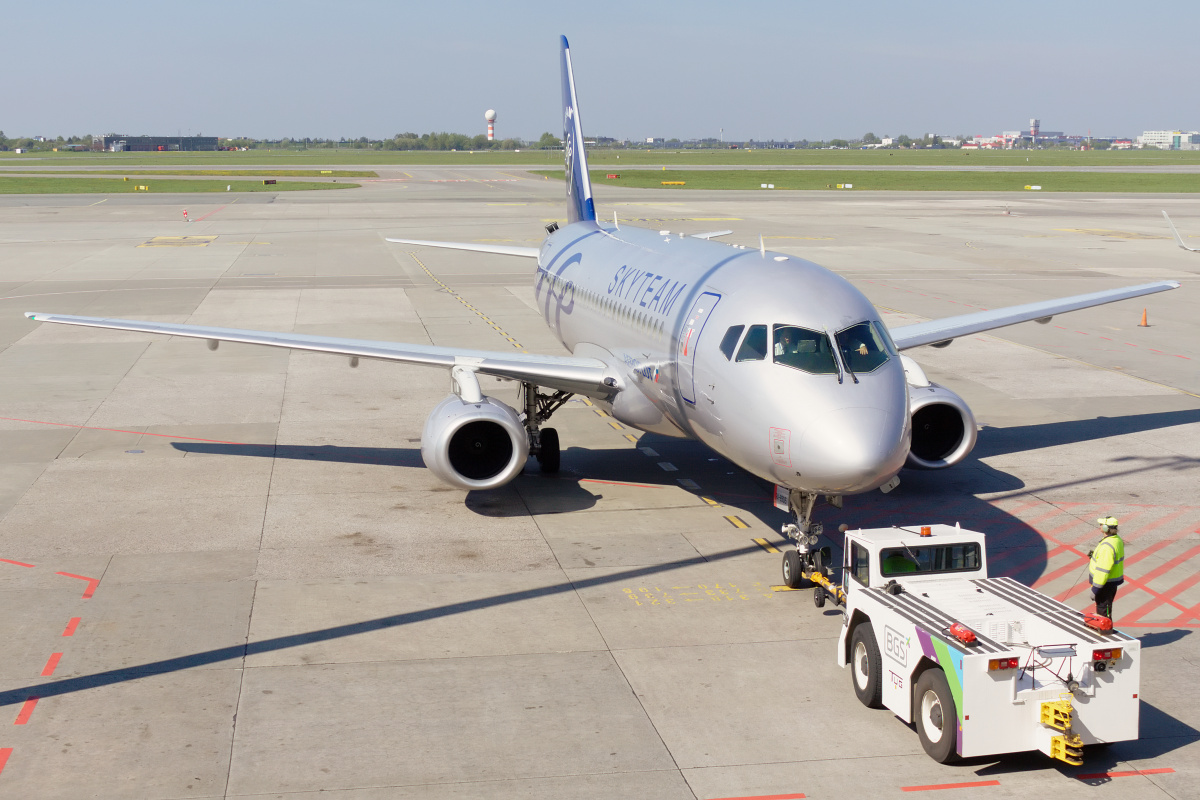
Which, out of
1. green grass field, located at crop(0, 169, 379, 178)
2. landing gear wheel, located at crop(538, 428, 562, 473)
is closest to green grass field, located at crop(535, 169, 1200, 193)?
green grass field, located at crop(0, 169, 379, 178)

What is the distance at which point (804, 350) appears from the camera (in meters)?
15.7

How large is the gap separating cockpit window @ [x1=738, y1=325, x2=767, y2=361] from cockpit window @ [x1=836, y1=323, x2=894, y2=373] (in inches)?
41.2

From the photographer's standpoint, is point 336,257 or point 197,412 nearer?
point 197,412

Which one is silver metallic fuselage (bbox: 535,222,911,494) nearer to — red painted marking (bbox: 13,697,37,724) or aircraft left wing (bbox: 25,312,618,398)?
aircraft left wing (bbox: 25,312,618,398)

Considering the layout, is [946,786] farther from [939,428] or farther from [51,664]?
[939,428]

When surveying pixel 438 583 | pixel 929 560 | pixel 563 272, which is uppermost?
pixel 563 272

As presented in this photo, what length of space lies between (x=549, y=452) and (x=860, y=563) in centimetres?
953

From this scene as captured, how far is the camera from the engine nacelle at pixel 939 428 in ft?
68.3

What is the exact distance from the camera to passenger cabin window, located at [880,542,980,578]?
1376 centimetres

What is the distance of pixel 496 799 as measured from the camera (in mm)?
10961

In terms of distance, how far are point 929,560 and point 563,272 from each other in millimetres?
14768

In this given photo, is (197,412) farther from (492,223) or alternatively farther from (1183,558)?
(492,223)

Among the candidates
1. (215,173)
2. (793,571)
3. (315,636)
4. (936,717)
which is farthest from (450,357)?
(215,173)

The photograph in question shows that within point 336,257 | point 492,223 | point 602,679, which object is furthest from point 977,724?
point 492,223
